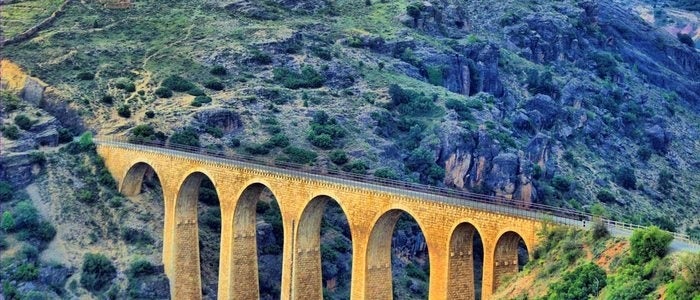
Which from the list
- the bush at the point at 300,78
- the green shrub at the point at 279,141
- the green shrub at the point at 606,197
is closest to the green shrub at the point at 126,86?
the bush at the point at 300,78

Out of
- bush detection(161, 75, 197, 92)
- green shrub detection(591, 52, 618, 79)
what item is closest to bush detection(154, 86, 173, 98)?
bush detection(161, 75, 197, 92)

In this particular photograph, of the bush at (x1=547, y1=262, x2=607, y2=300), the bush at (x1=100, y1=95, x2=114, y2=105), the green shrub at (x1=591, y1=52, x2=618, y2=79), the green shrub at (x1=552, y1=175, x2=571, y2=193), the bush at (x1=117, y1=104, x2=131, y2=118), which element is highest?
the green shrub at (x1=591, y1=52, x2=618, y2=79)

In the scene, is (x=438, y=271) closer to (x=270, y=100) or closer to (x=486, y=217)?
(x=486, y=217)

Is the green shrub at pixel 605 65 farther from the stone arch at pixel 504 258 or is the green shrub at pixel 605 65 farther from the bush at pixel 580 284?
the bush at pixel 580 284

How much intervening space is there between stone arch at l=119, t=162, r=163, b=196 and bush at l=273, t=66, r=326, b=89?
90.3ft

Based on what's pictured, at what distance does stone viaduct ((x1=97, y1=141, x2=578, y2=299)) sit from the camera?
137 feet

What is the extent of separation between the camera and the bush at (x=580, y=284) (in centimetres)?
3419

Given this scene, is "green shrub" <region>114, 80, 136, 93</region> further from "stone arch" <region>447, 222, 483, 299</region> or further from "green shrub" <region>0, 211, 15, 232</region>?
"stone arch" <region>447, 222, 483, 299</region>

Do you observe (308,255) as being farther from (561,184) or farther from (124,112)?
(561,184)

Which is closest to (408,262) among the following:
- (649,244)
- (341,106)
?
(341,106)

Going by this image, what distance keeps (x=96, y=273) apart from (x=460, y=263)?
31.5 meters

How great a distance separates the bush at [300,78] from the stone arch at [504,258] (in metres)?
56.8

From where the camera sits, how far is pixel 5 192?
6919cm

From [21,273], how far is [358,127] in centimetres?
3733
